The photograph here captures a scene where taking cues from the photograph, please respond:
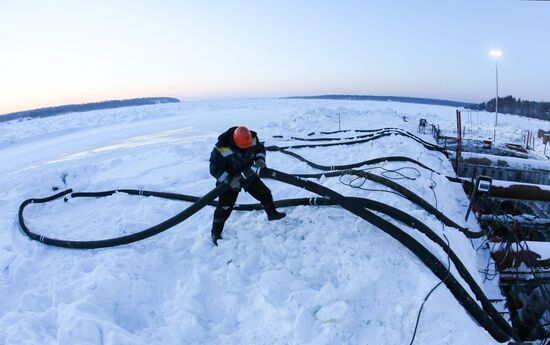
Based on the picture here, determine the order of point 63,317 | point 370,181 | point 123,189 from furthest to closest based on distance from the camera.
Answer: point 123,189, point 370,181, point 63,317

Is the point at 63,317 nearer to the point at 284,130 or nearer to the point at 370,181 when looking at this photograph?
the point at 370,181

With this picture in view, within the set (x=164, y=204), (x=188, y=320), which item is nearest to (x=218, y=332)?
(x=188, y=320)

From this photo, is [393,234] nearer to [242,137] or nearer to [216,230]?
[242,137]

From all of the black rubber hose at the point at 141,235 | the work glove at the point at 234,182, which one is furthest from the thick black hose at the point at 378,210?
the work glove at the point at 234,182

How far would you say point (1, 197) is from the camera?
808cm

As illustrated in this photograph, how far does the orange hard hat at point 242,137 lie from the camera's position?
4.22 m

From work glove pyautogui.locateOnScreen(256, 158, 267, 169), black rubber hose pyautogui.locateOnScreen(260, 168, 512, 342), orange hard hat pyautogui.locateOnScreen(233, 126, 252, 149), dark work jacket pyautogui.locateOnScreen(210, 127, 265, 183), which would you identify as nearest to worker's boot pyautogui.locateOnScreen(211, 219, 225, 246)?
dark work jacket pyautogui.locateOnScreen(210, 127, 265, 183)

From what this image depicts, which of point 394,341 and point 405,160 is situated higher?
point 405,160

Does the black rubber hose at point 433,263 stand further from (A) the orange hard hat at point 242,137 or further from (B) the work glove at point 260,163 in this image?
(A) the orange hard hat at point 242,137

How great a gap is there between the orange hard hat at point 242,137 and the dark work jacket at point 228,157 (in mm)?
117

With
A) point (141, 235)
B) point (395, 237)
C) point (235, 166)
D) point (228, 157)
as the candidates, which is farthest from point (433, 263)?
point (141, 235)

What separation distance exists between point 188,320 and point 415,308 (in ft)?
7.40

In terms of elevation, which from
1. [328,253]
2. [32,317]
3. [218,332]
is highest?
[328,253]

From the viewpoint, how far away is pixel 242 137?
4.23 m
